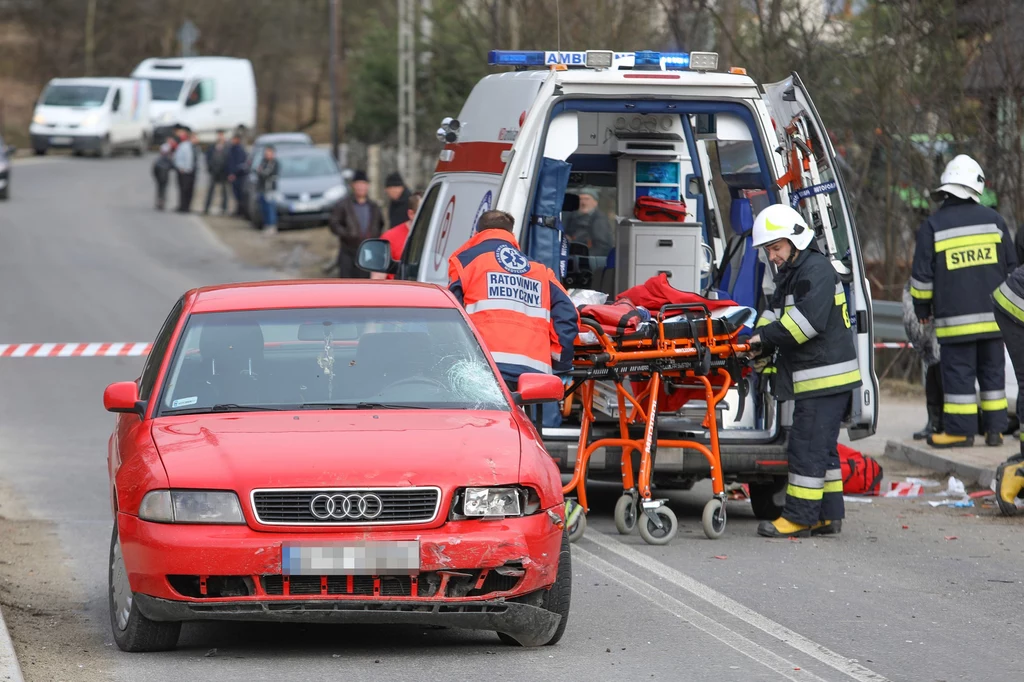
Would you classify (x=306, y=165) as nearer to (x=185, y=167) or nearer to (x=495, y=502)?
(x=185, y=167)

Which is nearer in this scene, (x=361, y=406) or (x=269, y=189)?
(x=361, y=406)

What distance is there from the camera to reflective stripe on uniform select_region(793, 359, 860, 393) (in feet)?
29.3

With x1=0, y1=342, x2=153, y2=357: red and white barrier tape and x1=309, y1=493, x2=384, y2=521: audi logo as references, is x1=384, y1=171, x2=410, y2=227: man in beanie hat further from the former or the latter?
x1=309, y1=493, x2=384, y2=521: audi logo

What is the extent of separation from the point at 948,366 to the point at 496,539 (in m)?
6.77

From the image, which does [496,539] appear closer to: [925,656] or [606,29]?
[925,656]

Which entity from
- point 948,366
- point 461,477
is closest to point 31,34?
point 948,366

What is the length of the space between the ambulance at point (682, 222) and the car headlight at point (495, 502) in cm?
286

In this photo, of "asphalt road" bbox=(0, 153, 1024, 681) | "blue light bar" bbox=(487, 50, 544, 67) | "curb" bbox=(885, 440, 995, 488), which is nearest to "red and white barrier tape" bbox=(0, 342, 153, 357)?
"asphalt road" bbox=(0, 153, 1024, 681)

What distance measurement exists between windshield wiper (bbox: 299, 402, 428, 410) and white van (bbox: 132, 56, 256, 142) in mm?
47377

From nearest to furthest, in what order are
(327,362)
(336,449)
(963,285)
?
1. (336,449)
2. (327,362)
3. (963,285)

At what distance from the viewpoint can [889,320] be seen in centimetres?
1562

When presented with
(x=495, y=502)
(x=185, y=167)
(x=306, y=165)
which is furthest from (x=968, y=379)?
(x=185, y=167)

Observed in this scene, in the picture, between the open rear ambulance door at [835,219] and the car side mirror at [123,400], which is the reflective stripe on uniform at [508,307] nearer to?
the open rear ambulance door at [835,219]

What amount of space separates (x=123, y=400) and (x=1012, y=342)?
215 inches
